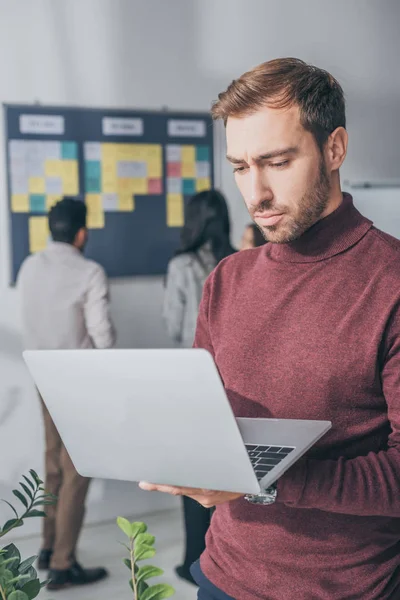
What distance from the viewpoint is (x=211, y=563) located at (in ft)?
4.15

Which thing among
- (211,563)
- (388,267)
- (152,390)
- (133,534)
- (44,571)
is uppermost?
(388,267)

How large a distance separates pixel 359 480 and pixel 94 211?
3012 millimetres

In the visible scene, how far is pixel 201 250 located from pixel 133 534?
2.50 metres

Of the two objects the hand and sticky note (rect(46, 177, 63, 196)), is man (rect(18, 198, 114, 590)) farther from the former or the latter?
the hand

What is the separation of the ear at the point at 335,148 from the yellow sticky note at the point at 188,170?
2914mm

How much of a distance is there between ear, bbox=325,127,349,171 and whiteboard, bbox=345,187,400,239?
10.2ft

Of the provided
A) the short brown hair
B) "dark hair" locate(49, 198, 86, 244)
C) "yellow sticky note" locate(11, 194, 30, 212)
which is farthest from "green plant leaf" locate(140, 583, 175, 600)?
"yellow sticky note" locate(11, 194, 30, 212)

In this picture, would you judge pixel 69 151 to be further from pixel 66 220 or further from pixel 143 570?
pixel 143 570

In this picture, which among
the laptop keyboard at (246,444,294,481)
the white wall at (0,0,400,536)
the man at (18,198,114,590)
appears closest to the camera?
the laptop keyboard at (246,444,294,481)

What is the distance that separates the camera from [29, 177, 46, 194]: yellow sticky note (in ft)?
12.4

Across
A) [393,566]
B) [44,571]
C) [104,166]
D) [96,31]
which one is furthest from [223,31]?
[393,566]

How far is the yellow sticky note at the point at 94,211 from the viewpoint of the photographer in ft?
12.9

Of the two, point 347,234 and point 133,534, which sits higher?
point 347,234

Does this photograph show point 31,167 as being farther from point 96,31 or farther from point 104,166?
point 96,31
